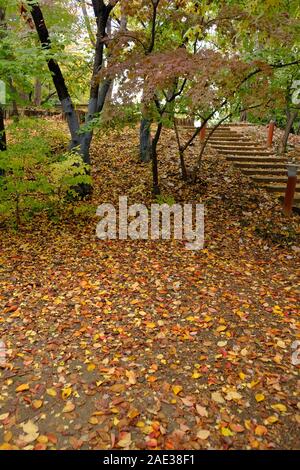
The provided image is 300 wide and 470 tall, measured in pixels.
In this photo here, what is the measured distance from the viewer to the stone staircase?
869 centimetres

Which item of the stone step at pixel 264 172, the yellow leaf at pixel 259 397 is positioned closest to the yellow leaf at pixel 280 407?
the yellow leaf at pixel 259 397

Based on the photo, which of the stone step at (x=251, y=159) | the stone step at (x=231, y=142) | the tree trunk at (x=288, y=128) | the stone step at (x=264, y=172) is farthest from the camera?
the stone step at (x=231, y=142)

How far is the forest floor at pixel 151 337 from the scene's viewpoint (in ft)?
9.93

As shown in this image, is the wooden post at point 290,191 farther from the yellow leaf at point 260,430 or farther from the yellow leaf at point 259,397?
the yellow leaf at point 260,430

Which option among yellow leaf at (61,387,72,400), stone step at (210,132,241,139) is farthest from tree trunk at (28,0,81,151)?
stone step at (210,132,241,139)

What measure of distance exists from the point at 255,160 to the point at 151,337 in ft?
23.9

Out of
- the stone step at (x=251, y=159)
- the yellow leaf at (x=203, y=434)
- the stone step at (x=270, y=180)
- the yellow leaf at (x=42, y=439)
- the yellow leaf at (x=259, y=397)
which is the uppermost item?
the stone step at (x=251, y=159)

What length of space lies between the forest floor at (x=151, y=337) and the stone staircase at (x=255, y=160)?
5.06 ft

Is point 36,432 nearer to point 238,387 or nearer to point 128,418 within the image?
point 128,418

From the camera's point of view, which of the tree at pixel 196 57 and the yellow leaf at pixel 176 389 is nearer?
the yellow leaf at pixel 176 389

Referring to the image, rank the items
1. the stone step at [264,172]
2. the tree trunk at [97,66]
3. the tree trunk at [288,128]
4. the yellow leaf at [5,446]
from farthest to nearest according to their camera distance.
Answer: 1. the tree trunk at [288,128]
2. the stone step at [264,172]
3. the tree trunk at [97,66]
4. the yellow leaf at [5,446]

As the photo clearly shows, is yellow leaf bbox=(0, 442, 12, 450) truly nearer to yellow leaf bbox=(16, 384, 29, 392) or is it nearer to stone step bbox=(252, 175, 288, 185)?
yellow leaf bbox=(16, 384, 29, 392)

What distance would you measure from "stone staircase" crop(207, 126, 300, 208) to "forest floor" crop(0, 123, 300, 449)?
5.06ft

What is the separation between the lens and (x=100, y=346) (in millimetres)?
4004
